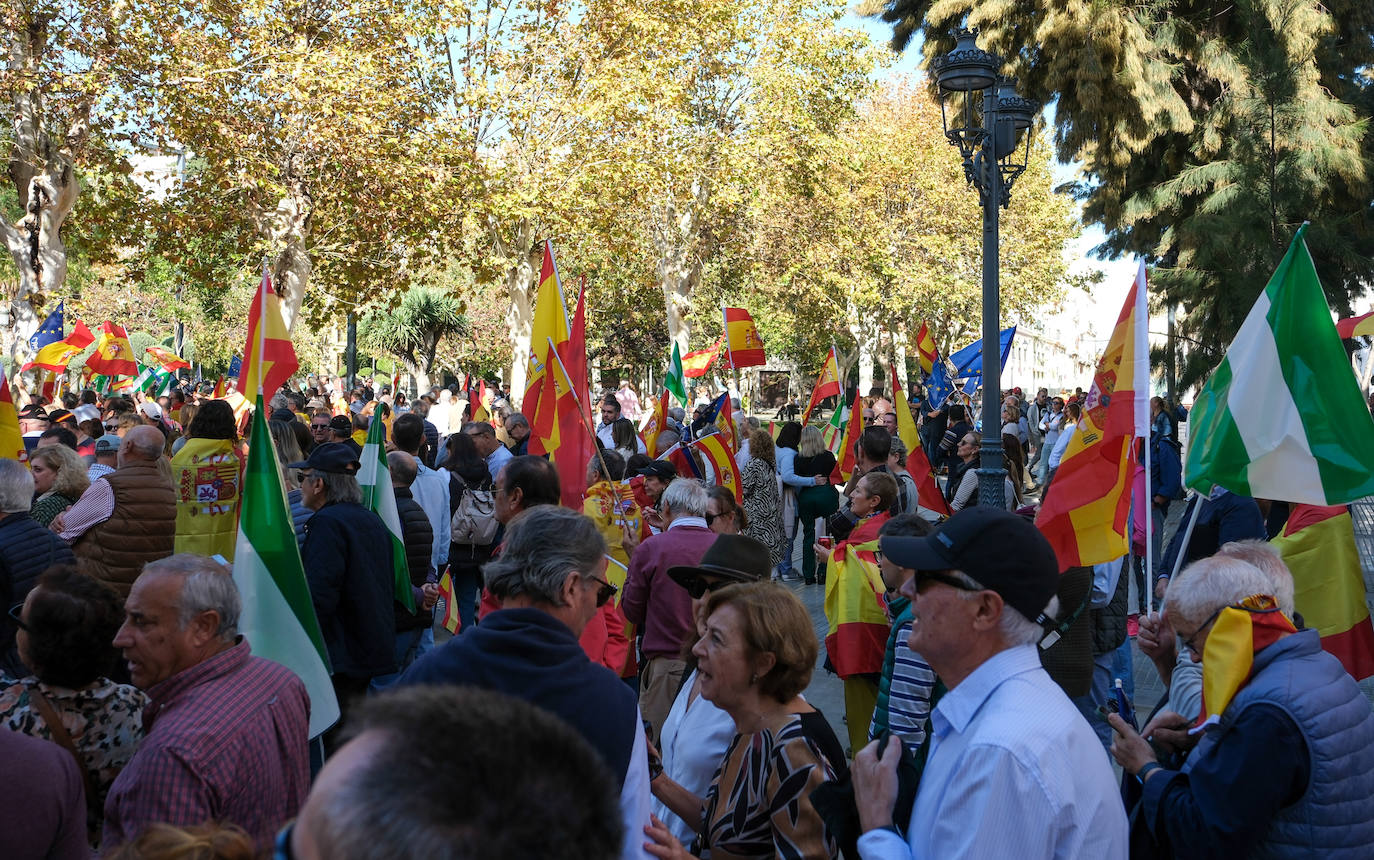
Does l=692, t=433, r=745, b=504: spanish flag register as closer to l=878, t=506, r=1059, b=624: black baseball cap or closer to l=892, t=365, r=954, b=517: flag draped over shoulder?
l=892, t=365, r=954, b=517: flag draped over shoulder

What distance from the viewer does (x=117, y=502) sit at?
586cm

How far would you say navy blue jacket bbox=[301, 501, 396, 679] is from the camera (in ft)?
16.8

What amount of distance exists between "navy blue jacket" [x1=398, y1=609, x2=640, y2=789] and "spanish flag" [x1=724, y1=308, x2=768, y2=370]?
1119 cm

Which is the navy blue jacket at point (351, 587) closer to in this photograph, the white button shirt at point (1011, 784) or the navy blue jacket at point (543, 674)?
the navy blue jacket at point (543, 674)

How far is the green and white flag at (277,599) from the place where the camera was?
4074 mm

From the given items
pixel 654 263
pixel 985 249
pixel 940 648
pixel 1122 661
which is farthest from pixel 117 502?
pixel 654 263

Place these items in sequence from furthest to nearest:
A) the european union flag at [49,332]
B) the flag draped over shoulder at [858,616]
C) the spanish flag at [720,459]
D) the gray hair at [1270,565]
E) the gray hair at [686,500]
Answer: the european union flag at [49,332] < the spanish flag at [720,459] < the gray hair at [686,500] < the flag draped over shoulder at [858,616] < the gray hair at [1270,565]

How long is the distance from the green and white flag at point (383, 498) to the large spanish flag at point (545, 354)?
0.96m

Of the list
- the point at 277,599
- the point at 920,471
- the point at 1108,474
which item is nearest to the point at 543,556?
the point at 277,599

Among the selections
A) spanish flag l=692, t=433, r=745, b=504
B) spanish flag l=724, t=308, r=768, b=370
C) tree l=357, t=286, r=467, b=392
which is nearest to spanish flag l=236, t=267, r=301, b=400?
spanish flag l=692, t=433, r=745, b=504

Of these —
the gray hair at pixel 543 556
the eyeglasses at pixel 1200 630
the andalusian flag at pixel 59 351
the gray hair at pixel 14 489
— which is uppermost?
the andalusian flag at pixel 59 351

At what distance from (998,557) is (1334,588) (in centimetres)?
290

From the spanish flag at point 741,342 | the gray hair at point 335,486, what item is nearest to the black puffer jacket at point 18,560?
the gray hair at point 335,486

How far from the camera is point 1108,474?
5.39 m
